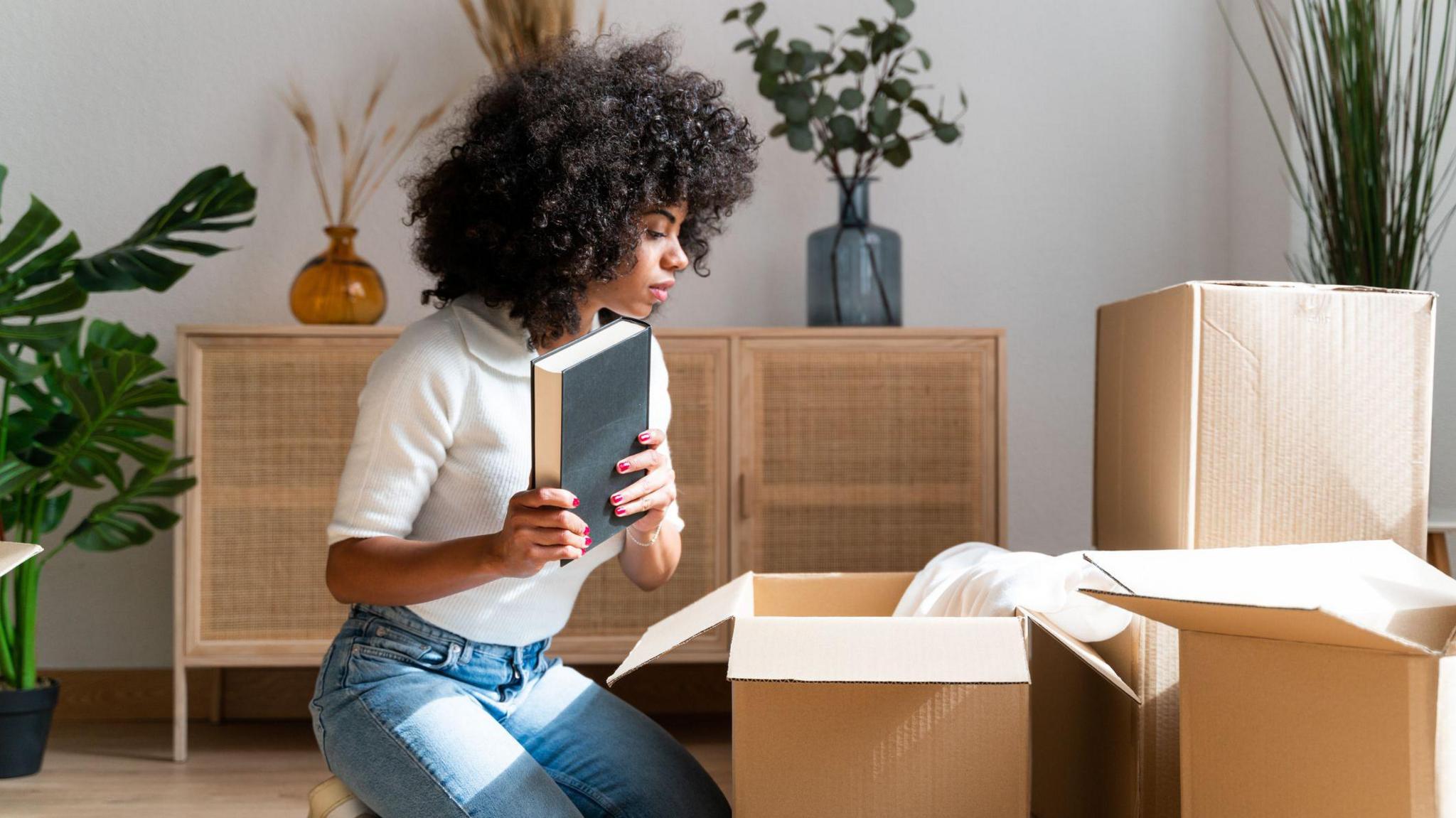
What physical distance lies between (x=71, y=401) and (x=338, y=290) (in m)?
0.50

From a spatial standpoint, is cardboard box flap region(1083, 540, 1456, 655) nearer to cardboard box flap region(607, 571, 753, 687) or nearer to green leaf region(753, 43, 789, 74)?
cardboard box flap region(607, 571, 753, 687)

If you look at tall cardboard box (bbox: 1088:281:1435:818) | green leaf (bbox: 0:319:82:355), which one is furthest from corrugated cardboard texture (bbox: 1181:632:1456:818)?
green leaf (bbox: 0:319:82:355)

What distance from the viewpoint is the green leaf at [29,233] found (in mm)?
1992

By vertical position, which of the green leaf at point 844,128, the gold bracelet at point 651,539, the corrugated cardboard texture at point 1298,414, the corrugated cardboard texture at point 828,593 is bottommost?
the corrugated cardboard texture at point 828,593

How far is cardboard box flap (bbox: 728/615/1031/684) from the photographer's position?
1.03 metres

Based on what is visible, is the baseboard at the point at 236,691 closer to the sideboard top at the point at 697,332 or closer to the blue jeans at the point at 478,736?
the sideboard top at the point at 697,332

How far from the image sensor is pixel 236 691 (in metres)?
2.56

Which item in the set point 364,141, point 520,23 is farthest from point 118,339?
point 520,23

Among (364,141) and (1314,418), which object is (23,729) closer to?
(364,141)

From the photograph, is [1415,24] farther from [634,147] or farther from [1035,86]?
[634,147]

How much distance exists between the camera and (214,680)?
8.24 feet

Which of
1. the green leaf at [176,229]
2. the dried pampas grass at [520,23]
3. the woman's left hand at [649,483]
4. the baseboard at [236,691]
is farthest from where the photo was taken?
the baseboard at [236,691]

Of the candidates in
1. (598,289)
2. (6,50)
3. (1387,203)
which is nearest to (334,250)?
(6,50)

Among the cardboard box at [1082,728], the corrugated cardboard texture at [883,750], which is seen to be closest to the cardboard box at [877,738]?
the corrugated cardboard texture at [883,750]
